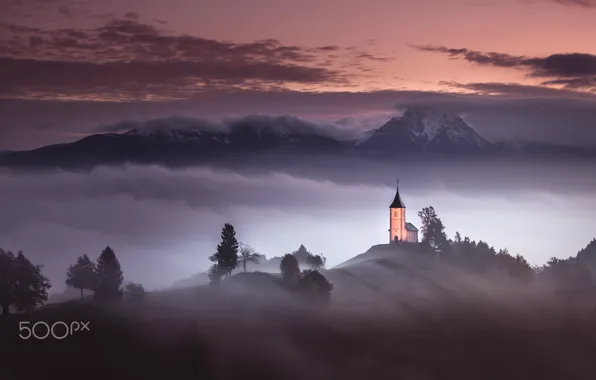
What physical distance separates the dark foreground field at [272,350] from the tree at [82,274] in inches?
327

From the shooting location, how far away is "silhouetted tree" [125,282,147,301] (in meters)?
179

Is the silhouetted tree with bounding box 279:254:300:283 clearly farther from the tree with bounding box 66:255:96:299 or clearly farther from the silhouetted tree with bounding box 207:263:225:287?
the tree with bounding box 66:255:96:299

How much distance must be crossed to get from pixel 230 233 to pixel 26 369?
5915 centimetres

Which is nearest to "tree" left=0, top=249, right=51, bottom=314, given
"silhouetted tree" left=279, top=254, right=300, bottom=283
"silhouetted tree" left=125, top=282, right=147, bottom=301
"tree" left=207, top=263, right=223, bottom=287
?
"silhouetted tree" left=125, top=282, right=147, bottom=301

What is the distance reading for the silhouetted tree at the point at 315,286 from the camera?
630 feet

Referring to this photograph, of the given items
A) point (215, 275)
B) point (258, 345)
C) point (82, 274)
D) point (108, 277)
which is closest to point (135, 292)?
point (108, 277)

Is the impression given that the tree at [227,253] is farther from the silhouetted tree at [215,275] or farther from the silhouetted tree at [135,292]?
the silhouetted tree at [135,292]

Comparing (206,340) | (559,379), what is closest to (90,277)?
(206,340)

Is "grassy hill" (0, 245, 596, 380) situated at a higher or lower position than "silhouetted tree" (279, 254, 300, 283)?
lower

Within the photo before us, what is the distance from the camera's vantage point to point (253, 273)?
630ft

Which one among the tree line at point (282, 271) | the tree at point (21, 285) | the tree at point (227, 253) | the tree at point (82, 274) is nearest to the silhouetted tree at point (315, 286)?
the tree line at point (282, 271)

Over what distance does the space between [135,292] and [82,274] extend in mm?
10227

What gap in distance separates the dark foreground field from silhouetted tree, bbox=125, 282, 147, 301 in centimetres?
711

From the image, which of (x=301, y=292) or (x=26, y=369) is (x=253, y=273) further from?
(x=26, y=369)
